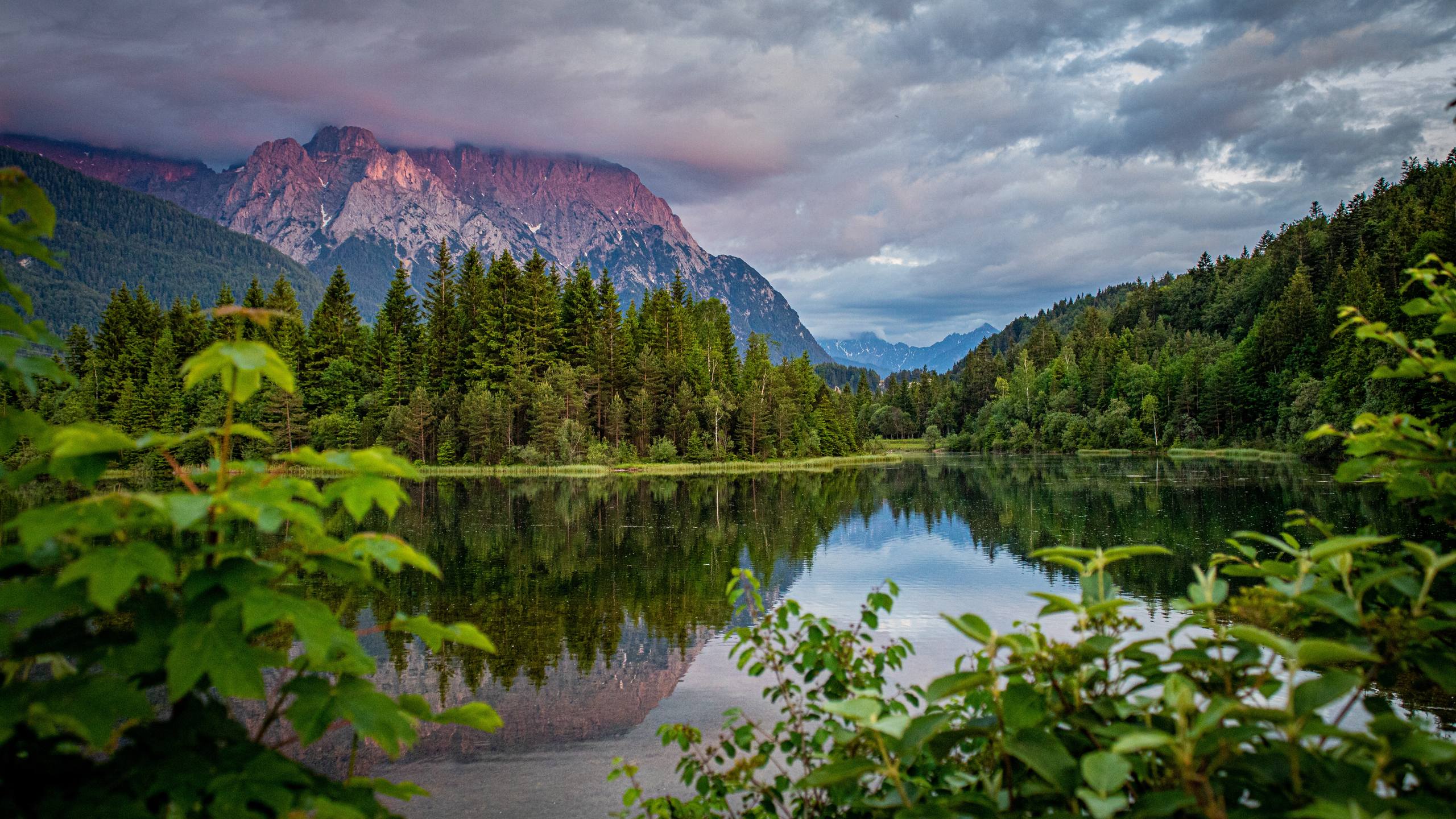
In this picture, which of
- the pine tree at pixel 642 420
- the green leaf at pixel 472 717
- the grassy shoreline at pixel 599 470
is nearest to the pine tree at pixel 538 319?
the pine tree at pixel 642 420

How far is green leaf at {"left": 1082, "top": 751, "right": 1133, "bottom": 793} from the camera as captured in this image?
1.27 meters

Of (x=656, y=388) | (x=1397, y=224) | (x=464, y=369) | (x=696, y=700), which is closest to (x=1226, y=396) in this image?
(x=1397, y=224)

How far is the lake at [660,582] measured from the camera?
7441 mm

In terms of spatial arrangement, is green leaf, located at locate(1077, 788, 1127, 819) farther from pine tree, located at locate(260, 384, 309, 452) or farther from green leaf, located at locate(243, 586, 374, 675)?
pine tree, located at locate(260, 384, 309, 452)

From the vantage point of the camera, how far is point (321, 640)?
1299mm

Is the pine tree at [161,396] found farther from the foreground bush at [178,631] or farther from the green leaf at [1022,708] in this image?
the green leaf at [1022,708]

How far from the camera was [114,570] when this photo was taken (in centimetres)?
118

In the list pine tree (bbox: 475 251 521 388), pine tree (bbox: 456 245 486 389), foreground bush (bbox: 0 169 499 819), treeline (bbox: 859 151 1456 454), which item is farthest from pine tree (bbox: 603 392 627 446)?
foreground bush (bbox: 0 169 499 819)

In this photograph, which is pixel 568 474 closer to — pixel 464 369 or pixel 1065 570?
pixel 464 369

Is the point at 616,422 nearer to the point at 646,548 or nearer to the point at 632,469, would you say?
the point at 632,469

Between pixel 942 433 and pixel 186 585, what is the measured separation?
417ft

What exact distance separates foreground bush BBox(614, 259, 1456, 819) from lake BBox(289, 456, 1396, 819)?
1.63 metres

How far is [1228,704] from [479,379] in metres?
62.6

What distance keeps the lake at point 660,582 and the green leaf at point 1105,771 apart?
98.7 inches
